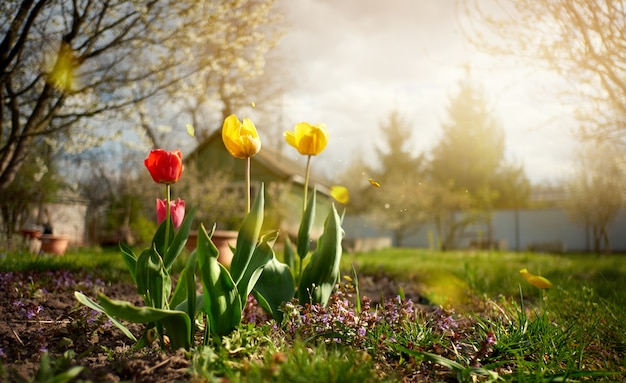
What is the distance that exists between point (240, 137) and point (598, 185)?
596 inches

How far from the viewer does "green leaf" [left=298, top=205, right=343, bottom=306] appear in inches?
94.5

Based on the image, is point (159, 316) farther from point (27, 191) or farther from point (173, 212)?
point (27, 191)

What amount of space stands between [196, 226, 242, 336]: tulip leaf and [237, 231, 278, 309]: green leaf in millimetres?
118

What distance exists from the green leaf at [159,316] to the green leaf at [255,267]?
0.27 metres

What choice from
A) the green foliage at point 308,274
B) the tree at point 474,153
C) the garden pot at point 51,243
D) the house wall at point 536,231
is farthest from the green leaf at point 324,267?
the tree at point 474,153

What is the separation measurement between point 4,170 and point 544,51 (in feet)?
20.4

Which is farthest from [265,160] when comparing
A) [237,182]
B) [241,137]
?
[241,137]

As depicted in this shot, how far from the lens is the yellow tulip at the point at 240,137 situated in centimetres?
216

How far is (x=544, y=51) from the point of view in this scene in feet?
16.8

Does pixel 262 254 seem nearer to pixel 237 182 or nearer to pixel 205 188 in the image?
pixel 205 188

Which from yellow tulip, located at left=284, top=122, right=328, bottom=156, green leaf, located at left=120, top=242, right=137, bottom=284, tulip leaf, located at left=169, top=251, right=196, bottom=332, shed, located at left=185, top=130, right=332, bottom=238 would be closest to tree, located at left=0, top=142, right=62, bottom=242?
shed, located at left=185, top=130, right=332, bottom=238

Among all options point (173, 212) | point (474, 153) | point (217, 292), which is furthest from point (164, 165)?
point (474, 153)

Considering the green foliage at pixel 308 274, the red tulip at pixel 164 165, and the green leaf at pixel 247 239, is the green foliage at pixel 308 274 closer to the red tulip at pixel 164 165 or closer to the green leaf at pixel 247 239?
the green leaf at pixel 247 239

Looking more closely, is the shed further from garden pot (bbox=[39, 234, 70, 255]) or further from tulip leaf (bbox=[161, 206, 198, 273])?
tulip leaf (bbox=[161, 206, 198, 273])
